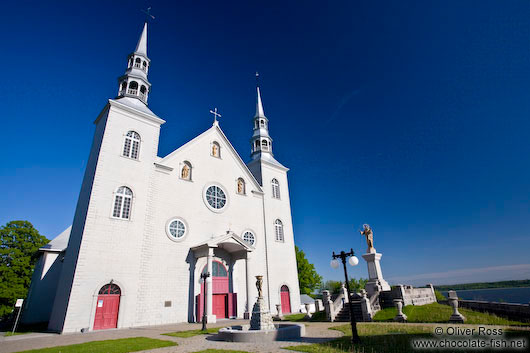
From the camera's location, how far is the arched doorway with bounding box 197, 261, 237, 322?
21.2 metres

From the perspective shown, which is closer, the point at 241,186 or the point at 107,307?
the point at 107,307

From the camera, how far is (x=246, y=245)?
2211 centimetres

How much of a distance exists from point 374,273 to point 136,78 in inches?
991

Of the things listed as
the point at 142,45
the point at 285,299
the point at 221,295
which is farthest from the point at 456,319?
the point at 142,45

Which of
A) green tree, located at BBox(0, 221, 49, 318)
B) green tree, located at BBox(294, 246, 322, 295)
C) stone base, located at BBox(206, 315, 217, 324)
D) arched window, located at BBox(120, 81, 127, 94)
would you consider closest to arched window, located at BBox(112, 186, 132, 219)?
stone base, located at BBox(206, 315, 217, 324)

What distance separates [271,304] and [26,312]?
19420 millimetres

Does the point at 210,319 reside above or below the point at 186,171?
below

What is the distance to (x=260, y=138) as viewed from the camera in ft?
108

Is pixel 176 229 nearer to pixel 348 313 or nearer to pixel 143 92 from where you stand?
pixel 143 92

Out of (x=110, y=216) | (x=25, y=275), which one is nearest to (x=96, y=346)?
(x=110, y=216)

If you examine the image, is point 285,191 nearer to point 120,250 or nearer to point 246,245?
point 246,245

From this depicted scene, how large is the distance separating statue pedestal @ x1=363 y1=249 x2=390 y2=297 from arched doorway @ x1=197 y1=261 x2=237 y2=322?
1050 centimetres

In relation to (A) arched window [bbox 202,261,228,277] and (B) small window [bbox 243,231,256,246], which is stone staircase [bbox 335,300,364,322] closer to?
(A) arched window [bbox 202,261,228,277]

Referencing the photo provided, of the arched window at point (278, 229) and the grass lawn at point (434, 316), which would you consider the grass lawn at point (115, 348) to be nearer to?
the grass lawn at point (434, 316)
